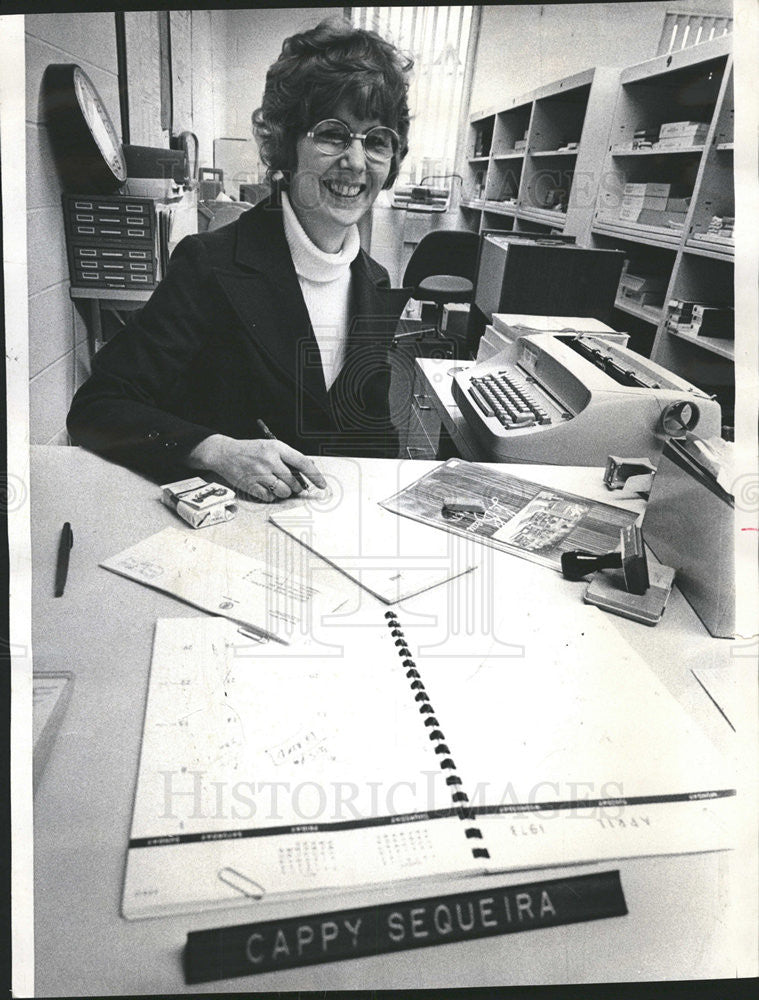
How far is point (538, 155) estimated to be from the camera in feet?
3.39

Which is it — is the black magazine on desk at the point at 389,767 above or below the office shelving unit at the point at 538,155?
below

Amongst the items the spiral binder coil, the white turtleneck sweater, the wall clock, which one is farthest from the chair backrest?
the spiral binder coil

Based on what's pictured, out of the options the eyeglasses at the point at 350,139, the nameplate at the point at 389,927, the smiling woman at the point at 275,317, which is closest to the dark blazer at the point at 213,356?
the smiling woman at the point at 275,317

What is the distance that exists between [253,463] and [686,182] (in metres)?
1.03

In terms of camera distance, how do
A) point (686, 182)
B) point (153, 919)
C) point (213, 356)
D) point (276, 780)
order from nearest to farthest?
point (153, 919) < point (276, 780) < point (213, 356) < point (686, 182)

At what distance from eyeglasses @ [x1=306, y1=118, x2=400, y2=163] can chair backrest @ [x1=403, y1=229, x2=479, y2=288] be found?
0.18 meters

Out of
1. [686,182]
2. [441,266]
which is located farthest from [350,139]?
[686,182]

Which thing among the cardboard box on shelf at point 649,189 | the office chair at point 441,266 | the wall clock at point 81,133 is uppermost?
the cardboard box on shelf at point 649,189

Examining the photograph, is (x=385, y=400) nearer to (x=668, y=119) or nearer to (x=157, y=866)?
(x=668, y=119)

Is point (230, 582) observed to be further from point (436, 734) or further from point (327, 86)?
point (327, 86)

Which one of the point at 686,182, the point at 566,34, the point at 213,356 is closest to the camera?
the point at 566,34

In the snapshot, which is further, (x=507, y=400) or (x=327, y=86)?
(x=507, y=400)

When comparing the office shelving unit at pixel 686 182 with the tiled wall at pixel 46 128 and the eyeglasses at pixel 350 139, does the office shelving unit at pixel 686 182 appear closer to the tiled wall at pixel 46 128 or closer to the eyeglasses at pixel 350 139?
the eyeglasses at pixel 350 139

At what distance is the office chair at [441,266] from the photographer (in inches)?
41.6
